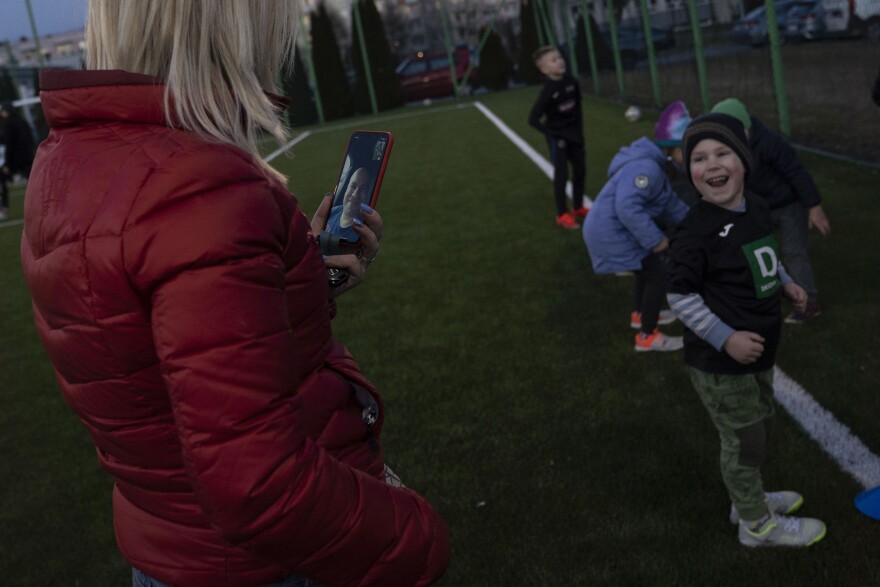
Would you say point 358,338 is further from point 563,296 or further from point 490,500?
point 490,500

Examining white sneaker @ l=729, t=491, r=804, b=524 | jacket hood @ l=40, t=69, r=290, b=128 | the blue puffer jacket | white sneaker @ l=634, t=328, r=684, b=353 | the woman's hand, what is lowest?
white sneaker @ l=634, t=328, r=684, b=353

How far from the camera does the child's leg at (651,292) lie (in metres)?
5.68

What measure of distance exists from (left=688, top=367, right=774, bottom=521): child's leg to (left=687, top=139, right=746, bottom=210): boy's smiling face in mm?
621

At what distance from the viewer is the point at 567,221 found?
9492mm

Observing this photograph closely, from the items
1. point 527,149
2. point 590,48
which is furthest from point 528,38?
point 527,149

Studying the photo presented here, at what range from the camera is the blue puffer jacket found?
5492 millimetres

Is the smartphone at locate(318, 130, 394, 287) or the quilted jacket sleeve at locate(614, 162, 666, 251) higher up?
the smartphone at locate(318, 130, 394, 287)

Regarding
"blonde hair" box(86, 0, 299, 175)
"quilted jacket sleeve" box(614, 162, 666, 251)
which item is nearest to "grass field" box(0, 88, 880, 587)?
"quilted jacket sleeve" box(614, 162, 666, 251)

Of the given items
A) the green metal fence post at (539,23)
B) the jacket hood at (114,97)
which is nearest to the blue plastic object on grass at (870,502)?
the jacket hood at (114,97)

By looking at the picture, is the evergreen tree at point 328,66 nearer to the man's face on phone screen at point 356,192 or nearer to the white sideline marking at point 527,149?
the white sideline marking at point 527,149

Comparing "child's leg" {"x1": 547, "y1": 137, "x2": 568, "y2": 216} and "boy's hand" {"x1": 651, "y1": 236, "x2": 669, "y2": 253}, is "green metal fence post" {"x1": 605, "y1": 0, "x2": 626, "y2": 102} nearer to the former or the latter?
"child's leg" {"x1": 547, "y1": 137, "x2": 568, "y2": 216}

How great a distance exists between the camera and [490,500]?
13.6 ft

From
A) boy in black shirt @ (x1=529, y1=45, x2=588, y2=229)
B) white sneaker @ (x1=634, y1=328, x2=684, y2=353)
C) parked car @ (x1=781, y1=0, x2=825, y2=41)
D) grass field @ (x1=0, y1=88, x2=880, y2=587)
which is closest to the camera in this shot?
grass field @ (x1=0, y1=88, x2=880, y2=587)

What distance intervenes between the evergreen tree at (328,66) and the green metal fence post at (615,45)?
13763mm
